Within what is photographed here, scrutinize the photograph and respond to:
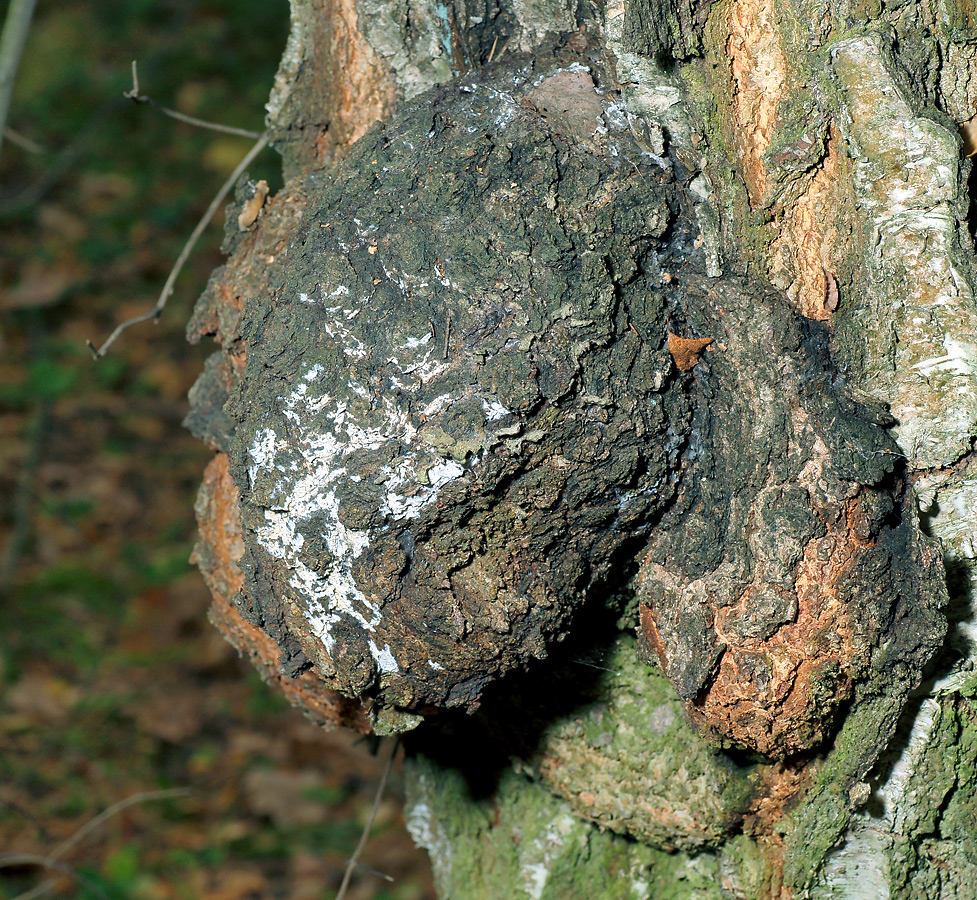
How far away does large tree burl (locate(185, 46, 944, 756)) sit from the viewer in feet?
2.82

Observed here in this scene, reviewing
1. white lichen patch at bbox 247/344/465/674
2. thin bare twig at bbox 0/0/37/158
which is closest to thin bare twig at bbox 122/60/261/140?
thin bare twig at bbox 0/0/37/158

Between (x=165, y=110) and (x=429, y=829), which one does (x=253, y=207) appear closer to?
(x=165, y=110)

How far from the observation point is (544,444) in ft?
2.82

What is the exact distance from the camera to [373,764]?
3.01 meters

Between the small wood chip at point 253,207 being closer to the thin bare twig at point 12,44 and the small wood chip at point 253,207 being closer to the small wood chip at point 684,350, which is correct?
the thin bare twig at point 12,44

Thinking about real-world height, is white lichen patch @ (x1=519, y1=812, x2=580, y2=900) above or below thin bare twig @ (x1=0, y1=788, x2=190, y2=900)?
above

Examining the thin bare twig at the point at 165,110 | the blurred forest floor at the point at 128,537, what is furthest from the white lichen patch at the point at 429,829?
the thin bare twig at the point at 165,110

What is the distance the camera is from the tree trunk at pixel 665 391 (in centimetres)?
87

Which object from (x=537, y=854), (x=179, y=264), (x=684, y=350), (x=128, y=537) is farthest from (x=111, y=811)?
(x=128, y=537)

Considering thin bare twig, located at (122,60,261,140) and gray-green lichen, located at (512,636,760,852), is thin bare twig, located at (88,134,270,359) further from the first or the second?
gray-green lichen, located at (512,636,760,852)

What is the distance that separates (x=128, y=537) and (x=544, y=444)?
9.90 feet

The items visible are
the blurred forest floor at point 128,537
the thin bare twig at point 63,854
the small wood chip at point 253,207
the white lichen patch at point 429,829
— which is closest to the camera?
the small wood chip at point 253,207

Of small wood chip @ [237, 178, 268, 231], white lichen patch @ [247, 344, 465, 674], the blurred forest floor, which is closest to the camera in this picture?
white lichen patch @ [247, 344, 465, 674]

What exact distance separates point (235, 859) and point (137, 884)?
0.87ft
